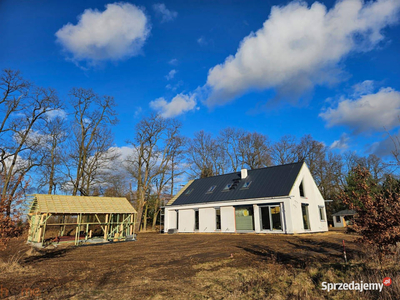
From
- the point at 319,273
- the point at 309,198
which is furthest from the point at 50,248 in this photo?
the point at 309,198

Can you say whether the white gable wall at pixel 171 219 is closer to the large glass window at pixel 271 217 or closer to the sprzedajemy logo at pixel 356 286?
the large glass window at pixel 271 217

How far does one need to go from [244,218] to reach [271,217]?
2603mm

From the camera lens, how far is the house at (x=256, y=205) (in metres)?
21.8

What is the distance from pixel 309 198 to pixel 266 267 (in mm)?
17560

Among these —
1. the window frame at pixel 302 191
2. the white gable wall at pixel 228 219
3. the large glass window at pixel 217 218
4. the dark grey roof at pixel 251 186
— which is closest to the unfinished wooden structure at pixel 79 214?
the dark grey roof at pixel 251 186

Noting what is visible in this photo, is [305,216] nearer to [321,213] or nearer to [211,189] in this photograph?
[321,213]

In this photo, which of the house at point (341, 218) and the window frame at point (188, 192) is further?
the house at point (341, 218)

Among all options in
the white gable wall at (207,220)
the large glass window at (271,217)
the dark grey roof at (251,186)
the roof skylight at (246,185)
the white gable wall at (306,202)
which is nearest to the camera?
the white gable wall at (306,202)

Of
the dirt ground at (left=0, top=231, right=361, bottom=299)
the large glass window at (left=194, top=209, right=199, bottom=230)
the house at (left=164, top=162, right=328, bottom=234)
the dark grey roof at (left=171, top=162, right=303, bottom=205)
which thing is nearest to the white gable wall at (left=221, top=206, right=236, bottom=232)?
the house at (left=164, top=162, right=328, bottom=234)

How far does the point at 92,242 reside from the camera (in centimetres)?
2002

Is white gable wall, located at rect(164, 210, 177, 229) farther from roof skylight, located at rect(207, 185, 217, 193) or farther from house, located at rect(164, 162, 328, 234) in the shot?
roof skylight, located at rect(207, 185, 217, 193)

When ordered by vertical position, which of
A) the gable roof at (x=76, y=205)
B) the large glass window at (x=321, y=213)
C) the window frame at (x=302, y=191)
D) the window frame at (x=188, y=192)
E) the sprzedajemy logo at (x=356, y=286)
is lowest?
the sprzedajemy logo at (x=356, y=286)

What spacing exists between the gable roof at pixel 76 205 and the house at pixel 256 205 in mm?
7872

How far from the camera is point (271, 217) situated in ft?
72.8
